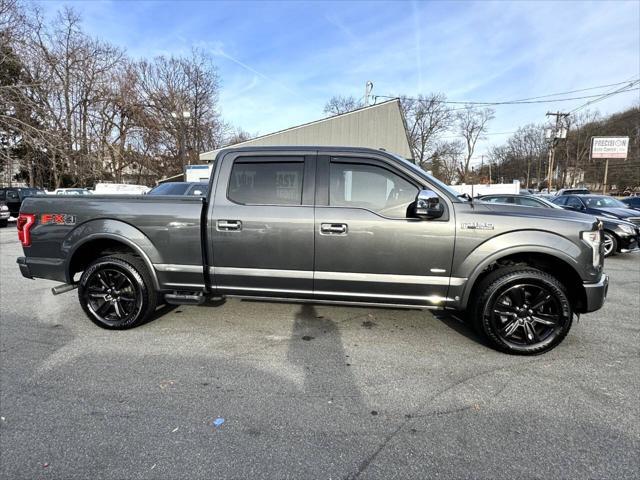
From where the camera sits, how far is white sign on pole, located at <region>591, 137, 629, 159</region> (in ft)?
135

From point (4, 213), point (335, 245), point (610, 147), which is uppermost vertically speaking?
point (610, 147)

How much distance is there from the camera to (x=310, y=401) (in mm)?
2568

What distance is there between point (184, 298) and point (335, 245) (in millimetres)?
1786

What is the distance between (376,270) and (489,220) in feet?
3.85

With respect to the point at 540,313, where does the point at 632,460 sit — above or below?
below

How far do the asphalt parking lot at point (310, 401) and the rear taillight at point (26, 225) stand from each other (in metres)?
1.03

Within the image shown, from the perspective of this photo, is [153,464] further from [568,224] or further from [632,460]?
[568,224]

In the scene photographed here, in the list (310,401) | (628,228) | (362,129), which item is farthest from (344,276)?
(362,129)

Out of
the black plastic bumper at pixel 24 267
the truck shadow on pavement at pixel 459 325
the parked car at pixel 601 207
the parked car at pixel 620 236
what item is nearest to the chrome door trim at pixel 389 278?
the truck shadow on pavement at pixel 459 325

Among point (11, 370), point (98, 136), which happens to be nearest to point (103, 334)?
point (11, 370)

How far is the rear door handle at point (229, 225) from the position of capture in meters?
3.49

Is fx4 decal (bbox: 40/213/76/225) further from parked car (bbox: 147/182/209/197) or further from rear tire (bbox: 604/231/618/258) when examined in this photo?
rear tire (bbox: 604/231/618/258)

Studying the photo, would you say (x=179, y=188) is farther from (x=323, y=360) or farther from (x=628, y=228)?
(x=628, y=228)

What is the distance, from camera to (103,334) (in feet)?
12.3
